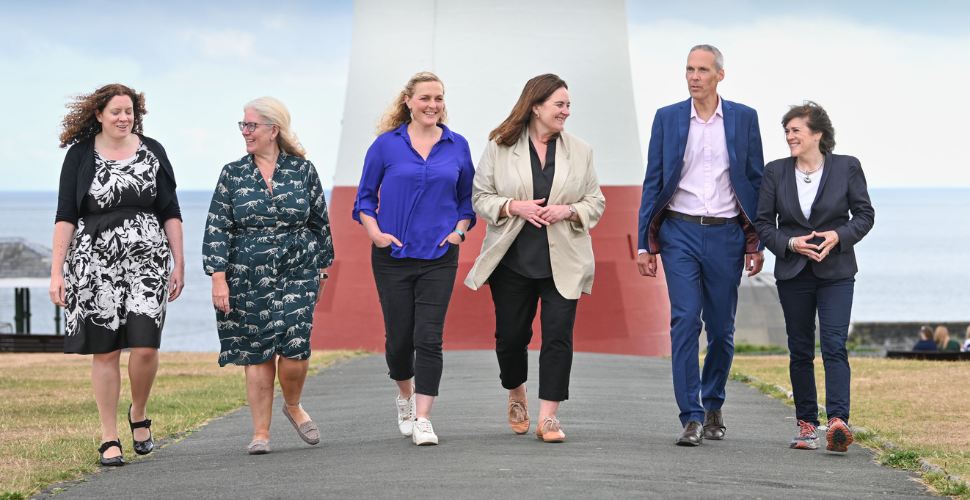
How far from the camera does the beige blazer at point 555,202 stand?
5797 millimetres

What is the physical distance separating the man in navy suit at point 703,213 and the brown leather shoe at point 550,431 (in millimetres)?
639

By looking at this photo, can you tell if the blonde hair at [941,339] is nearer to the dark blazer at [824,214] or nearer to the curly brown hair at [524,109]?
the dark blazer at [824,214]

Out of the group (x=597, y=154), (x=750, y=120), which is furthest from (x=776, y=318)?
(x=750, y=120)

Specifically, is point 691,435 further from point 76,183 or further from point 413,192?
point 76,183

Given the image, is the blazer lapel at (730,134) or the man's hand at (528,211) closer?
the man's hand at (528,211)

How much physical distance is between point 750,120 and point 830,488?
208 centimetres

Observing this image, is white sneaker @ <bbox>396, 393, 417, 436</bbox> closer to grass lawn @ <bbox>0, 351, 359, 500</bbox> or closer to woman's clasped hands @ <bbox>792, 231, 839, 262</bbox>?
grass lawn @ <bbox>0, 351, 359, 500</bbox>

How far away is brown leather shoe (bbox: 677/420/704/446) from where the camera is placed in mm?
5672

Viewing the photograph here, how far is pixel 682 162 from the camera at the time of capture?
19.5 ft

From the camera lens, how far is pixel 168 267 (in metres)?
5.78

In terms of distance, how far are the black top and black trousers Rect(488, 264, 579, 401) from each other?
0.19ft

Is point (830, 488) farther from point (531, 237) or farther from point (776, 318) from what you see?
point (776, 318)

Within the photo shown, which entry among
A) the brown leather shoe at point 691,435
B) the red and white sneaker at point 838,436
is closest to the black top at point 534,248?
the brown leather shoe at point 691,435

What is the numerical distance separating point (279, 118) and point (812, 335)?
2915 mm
